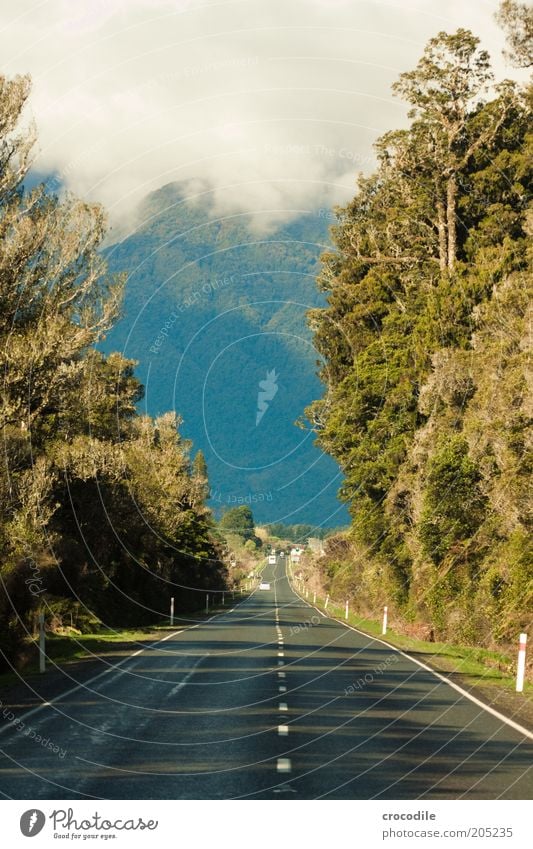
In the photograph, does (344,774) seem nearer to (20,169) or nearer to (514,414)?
(514,414)

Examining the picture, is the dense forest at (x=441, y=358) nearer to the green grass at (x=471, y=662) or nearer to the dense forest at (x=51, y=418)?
the green grass at (x=471, y=662)

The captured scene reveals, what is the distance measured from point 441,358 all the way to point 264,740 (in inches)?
1332

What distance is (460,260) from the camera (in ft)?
199

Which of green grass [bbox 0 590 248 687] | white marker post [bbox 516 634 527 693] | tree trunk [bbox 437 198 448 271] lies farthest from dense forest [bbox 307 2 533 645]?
green grass [bbox 0 590 248 687]

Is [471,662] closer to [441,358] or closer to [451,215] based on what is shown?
[441,358]

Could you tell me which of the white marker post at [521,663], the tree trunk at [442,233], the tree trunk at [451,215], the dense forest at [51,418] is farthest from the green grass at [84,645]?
the tree trunk at [442,233]

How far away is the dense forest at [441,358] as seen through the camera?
3472cm

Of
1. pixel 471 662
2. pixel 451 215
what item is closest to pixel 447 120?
pixel 451 215

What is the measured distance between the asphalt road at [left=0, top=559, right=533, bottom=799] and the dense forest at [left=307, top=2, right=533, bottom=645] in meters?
10.0

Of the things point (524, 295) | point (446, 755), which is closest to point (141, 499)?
point (524, 295)

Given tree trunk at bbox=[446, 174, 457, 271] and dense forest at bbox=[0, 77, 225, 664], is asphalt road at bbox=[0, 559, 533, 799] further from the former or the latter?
tree trunk at bbox=[446, 174, 457, 271]

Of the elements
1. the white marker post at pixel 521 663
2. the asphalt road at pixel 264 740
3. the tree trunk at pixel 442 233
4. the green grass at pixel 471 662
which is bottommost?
the asphalt road at pixel 264 740

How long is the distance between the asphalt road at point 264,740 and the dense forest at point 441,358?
394 inches

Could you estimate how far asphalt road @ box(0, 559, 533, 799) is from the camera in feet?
35.3
